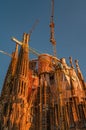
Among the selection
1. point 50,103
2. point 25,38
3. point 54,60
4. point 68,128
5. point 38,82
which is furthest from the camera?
point 54,60

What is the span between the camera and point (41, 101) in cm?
3719

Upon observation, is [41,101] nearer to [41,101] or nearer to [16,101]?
[41,101]

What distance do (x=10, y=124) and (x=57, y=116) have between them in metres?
8.49

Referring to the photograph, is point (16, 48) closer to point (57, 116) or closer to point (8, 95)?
point (8, 95)

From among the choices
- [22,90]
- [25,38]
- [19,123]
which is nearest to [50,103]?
[22,90]

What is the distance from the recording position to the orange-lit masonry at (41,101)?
31.6 meters

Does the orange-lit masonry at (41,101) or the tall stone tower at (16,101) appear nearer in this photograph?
the tall stone tower at (16,101)

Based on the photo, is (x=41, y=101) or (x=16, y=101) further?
(x=41, y=101)

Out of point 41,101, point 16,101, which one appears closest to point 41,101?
point 41,101

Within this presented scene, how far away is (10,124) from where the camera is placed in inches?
1172

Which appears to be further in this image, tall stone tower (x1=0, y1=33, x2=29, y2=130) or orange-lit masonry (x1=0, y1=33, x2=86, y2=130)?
orange-lit masonry (x1=0, y1=33, x2=86, y2=130)

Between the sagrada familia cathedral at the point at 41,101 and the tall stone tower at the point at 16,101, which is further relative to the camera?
the sagrada familia cathedral at the point at 41,101

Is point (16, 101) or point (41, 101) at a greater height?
point (41, 101)

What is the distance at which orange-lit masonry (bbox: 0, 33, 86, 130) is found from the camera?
3164 cm
